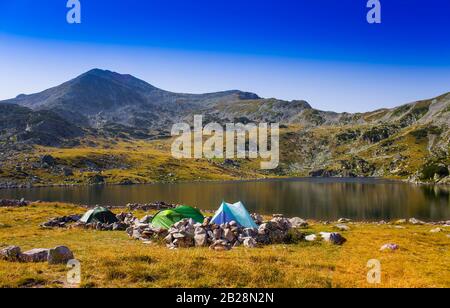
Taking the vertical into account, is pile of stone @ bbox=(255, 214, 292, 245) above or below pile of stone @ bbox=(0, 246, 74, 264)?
below

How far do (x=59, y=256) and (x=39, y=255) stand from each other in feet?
5.44

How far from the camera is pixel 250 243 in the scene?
32.2 metres

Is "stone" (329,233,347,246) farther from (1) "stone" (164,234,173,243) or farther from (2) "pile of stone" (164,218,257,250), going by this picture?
(1) "stone" (164,234,173,243)

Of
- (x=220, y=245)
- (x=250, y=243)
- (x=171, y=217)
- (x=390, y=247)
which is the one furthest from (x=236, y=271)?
(x=171, y=217)

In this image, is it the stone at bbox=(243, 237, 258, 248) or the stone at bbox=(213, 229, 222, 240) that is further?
the stone at bbox=(213, 229, 222, 240)

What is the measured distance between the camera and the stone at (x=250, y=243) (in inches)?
1254

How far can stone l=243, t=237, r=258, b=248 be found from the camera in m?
31.9

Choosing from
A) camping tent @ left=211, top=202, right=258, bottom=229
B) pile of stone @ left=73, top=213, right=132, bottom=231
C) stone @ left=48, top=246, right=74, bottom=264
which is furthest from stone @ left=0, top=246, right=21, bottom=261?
pile of stone @ left=73, top=213, right=132, bottom=231

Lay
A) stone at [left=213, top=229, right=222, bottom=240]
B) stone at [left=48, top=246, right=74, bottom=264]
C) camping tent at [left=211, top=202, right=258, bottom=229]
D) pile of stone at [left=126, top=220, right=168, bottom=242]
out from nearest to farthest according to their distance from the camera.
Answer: stone at [left=48, top=246, right=74, bottom=264]
stone at [left=213, top=229, right=222, bottom=240]
pile of stone at [left=126, top=220, right=168, bottom=242]
camping tent at [left=211, top=202, right=258, bottom=229]

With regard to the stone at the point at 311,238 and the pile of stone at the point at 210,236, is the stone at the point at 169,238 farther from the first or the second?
the stone at the point at 311,238

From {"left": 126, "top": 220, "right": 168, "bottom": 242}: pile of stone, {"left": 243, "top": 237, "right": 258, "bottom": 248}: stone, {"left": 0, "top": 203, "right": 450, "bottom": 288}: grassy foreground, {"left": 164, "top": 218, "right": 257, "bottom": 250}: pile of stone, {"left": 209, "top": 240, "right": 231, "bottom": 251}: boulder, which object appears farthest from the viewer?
{"left": 126, "top": 220, "right": 168, "bottom": 242}: pile of stone

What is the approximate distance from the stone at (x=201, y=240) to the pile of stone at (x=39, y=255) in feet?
41.4

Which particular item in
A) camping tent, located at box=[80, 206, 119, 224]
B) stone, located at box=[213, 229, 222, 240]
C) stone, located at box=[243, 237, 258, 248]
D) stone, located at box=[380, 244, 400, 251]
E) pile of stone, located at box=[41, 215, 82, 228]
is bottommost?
pile of stone, located at box=[41, 215, 82, 228]
